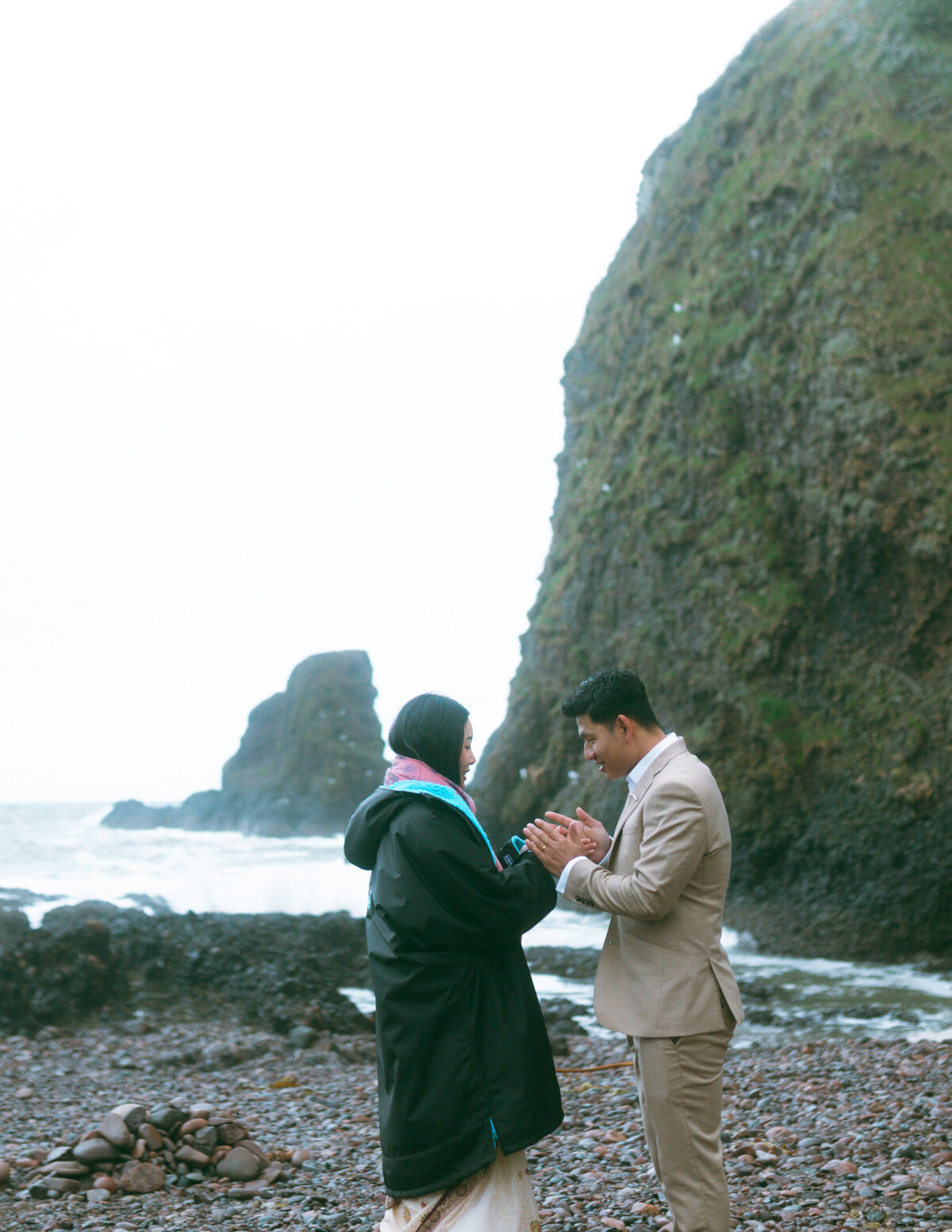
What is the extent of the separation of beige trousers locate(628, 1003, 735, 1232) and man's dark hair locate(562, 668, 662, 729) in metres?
1.00

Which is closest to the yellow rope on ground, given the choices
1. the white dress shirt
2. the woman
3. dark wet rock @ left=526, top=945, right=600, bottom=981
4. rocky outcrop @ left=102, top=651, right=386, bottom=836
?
the woman

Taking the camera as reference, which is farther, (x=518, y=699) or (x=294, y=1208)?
(x=518, y=699)

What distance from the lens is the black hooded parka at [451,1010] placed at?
9.93 ft

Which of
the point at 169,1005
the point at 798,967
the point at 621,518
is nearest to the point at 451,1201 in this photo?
the point at 169,1005

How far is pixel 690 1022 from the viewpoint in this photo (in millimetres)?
3029

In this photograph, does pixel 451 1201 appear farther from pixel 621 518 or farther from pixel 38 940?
pixel 621 518

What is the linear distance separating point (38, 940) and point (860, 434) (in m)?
15.1

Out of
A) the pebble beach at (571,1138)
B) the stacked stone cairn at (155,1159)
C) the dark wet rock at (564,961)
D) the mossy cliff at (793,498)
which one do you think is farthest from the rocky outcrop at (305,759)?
the stacked stone cairn at (155,1159)

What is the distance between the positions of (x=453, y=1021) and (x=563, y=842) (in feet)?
2.16

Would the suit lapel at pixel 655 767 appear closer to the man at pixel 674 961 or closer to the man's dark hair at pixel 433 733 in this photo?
the man at pixel 674 961

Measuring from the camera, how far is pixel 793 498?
63.0 feet

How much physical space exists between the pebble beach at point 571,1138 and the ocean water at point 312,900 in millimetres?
2020

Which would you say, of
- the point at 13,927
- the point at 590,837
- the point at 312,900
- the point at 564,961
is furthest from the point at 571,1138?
the point at 312,900

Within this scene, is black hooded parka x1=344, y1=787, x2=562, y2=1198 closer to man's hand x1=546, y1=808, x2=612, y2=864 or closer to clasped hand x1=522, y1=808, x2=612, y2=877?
clasped hand x1=522, y1=808, x2=612, y2=877
